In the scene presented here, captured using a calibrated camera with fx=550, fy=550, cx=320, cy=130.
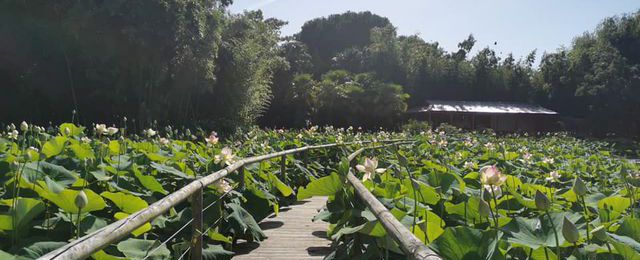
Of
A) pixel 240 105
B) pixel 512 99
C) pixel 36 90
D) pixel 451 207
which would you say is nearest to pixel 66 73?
pixel 36 90

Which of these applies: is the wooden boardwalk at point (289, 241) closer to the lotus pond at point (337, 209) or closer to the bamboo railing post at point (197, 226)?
Answer: the lotus pond at point (337, 209)

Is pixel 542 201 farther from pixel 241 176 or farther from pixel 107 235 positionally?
pixel 241 176

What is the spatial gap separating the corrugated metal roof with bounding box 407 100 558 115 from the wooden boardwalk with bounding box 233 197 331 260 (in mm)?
21996

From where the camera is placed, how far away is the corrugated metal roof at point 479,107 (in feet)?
84.1

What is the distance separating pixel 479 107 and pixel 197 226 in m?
26.0

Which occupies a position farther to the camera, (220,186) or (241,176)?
(241,176)

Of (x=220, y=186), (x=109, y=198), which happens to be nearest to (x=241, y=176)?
(x=220, y=186)

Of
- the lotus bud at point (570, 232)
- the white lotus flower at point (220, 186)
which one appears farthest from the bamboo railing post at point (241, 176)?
the lotus bud at point (570, 232)

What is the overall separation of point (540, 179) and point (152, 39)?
1056 centimetres

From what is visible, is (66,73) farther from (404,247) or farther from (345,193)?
(404,247)

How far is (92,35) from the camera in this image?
1241 cm

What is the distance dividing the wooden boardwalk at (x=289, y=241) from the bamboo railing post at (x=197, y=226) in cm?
69

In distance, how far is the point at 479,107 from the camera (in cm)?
2680

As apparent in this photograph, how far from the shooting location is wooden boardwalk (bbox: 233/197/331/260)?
2900 mm
